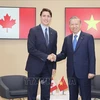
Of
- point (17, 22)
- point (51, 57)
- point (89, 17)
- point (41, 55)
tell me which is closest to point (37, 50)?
point (41, 55)

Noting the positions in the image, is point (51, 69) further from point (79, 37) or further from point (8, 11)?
point (8, 11)

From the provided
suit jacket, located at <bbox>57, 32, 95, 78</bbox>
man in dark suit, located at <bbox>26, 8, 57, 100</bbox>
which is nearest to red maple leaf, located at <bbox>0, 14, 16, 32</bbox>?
man in dark suit, located at <bbox>26, 8, 57, 100</bbox>

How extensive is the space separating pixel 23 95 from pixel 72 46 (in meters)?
1.46

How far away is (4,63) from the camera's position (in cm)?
522

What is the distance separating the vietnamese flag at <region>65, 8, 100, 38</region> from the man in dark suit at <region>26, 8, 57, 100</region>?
200 cm

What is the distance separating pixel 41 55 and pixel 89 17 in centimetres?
244

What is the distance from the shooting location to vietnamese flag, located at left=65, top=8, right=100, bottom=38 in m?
5.10

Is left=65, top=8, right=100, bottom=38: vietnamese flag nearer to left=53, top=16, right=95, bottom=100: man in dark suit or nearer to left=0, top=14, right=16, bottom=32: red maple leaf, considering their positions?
left=0, top=14, right=16, bottom=32: red maple leaf

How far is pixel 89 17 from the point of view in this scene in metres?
5.12

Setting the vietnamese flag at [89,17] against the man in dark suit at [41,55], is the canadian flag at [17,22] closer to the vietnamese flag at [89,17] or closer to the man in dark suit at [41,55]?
the vietnamese flag at [89,17]

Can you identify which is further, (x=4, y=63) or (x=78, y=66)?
(x=4, y=63)

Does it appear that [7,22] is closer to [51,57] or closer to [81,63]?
[51,57]

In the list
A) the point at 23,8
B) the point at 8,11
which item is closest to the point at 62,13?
the point at 23,8

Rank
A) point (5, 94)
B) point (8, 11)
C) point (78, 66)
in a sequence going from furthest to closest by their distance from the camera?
point (8, 11) < point (5, 94) < point (78, 66)
